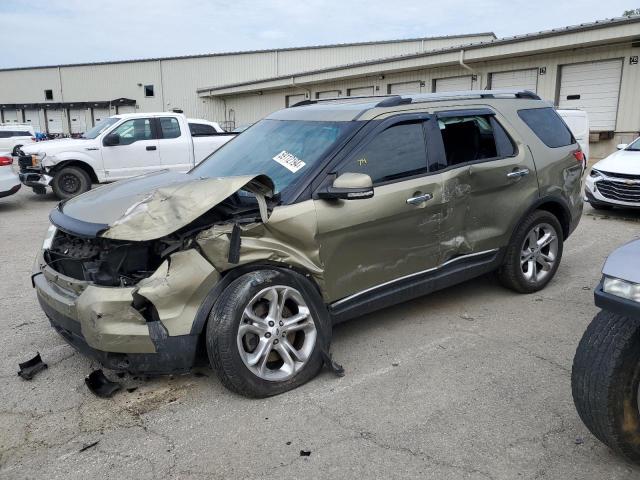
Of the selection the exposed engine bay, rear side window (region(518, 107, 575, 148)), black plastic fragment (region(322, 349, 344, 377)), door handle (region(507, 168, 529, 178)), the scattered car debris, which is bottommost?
the scattered car debris

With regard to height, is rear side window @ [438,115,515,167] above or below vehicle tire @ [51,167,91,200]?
above

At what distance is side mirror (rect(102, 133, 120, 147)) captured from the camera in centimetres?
1195

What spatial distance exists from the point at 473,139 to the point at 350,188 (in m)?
1.65

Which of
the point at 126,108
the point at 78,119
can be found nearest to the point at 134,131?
the point at 126,108

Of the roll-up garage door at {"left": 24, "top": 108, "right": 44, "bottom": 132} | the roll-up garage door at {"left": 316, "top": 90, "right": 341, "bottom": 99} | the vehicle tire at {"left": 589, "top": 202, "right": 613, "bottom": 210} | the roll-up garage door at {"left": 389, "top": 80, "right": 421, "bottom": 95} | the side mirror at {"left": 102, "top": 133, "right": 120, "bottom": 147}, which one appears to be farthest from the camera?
the roll-up garage door at {"left": 24, "top": 108, "right": 44, "bottom": 132}

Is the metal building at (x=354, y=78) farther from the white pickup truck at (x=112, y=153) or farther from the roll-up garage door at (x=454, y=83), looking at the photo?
the white pickup truck at (x=112, y=153)

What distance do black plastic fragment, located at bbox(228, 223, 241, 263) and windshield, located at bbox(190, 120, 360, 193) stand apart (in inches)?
21.1

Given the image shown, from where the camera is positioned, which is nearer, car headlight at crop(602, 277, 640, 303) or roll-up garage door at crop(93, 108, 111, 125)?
car headlight at crop(602, 277, 640, 303)

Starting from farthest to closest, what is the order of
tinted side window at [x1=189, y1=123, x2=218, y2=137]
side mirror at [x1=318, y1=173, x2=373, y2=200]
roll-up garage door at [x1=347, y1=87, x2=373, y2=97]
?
roll-up garage door at [x1=347, y1=87, x2=373, y2=97]
tinted side window at [x1=189, y1=123, x2=218, y2=137]
side mirror at [x1=318, y1=173, x2=373, y2=200]

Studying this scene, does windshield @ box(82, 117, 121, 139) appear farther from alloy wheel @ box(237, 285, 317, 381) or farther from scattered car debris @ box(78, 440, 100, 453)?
scattered car debris @ box(78, 440, 100, 453)

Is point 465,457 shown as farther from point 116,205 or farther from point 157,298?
point 116,205

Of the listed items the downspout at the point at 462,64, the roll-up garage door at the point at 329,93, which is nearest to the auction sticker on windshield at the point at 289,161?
the downspout at the point at 462,64

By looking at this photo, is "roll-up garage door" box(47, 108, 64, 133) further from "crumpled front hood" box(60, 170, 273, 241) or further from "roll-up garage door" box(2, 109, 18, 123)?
"crumpled front hood" box(60, 170, 273, 241)

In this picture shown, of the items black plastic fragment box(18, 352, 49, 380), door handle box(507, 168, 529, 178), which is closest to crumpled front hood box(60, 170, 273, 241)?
black plastic fragment box(18, 352, 49, 380)
